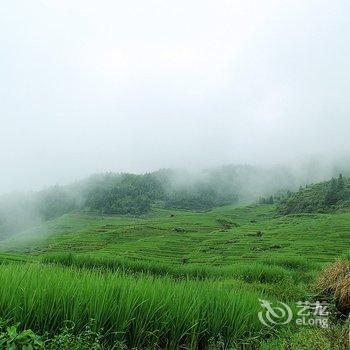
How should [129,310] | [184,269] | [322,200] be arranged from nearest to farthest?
[129,310], [184,269], [322,200]

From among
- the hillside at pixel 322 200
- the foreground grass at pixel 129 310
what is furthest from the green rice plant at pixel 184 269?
the hillside at pixel 322 200

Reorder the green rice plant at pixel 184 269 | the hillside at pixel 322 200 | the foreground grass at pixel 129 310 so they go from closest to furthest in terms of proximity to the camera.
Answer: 1. the foreground grass at pixel 129 310
2. the green rice plant at pixel 184 269
3. the hillside at pixel 322 200

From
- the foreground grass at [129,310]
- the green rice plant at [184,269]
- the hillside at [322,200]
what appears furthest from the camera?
the hillside at [322,200]

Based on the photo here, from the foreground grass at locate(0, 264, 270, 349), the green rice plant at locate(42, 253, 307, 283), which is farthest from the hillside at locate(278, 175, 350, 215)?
the foreground grass at locate(0, 264, 270, 349)

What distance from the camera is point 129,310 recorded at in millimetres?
6324

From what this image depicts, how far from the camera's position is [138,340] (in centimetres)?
630

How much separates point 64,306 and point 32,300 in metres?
0.44

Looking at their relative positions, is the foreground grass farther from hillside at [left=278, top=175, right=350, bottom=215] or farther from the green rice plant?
hillside at [left=278, top=175, right=350, bottom=215]

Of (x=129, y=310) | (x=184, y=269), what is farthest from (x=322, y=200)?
(x=129, y=310)

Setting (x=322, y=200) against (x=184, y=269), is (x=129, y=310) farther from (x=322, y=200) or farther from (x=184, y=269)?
(x=322, y=200)

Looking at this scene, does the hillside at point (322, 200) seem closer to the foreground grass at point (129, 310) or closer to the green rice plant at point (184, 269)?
the green rice plant at point (184, 269)

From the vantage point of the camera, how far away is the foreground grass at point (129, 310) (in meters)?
6.04

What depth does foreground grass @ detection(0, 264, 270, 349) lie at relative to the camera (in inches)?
238

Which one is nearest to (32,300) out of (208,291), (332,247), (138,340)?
(138,340)
